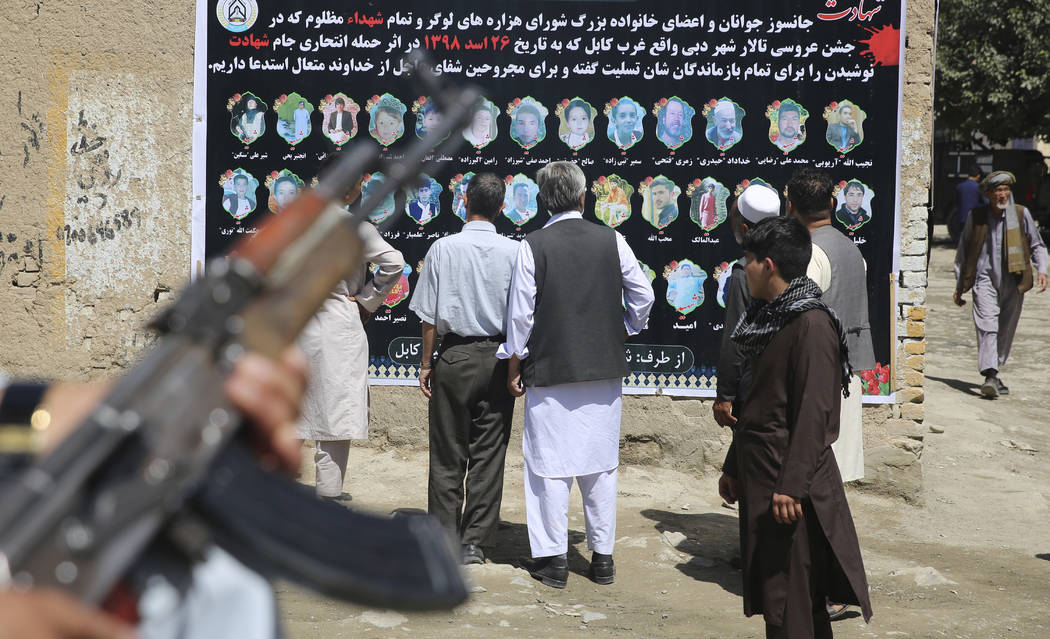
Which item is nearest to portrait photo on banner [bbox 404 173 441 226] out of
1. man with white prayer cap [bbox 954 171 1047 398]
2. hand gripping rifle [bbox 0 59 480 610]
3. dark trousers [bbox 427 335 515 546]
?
dark trousers [bbox 427 335 515 546]

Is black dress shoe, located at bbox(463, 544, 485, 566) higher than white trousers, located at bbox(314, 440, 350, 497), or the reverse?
white trousers, located at bbox(314, 440, 350, 497)

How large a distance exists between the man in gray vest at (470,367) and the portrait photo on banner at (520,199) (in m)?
0.96

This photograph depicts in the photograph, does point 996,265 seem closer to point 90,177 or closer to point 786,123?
point 786,123

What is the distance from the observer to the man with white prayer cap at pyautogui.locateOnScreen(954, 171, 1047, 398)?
8.32 metres

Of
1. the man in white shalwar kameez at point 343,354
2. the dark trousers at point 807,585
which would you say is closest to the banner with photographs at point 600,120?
the man in white shalwar kameez at point 343,354

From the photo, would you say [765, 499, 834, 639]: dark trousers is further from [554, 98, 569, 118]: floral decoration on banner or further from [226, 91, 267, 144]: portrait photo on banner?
[226, 91, 267, 144]: portrait photo on banner

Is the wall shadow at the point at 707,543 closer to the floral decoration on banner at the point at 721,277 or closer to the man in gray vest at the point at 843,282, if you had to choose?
the man in gray vest at the point at 843,282

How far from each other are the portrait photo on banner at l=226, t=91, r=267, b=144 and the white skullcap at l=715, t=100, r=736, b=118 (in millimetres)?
2553

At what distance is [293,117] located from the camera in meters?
5.84

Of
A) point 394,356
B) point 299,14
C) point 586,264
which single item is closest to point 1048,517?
point 586,264

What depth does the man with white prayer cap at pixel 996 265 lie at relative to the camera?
8.32 meters

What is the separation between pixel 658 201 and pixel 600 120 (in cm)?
56

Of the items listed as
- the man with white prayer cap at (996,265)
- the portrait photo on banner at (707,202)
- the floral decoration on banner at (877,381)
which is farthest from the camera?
the man with white prayer cap at (996,265)

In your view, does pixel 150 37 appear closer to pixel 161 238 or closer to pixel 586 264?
pixel 161 238
